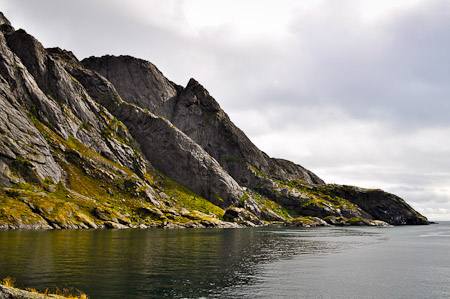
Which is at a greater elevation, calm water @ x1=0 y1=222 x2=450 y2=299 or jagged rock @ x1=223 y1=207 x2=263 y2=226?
jagged rock @ x1=223 y1=207 x2=263 y2=226

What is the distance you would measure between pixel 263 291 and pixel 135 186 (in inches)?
6529

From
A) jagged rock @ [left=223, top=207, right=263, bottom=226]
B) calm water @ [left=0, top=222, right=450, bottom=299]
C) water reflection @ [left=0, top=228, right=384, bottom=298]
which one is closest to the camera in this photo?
water reflection @ [left=0, top=228, right=384, bottom=298]

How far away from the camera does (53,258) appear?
49.6 meters

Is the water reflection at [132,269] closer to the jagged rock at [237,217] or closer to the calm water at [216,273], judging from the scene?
the calm water at [216,273]

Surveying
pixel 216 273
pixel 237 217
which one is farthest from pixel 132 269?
pixel 237 217

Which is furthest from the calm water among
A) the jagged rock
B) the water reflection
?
the jagged rock

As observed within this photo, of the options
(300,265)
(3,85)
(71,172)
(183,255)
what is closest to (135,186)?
(71,172)

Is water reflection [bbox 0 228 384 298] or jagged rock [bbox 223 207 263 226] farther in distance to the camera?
jagged rock [bbox 223 207 263 226]

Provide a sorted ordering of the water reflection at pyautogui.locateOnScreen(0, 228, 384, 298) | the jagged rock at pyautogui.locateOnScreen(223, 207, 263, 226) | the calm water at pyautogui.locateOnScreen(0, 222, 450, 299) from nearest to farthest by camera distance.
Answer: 1. the water reflection at pyautogui.locateOnScreen(0, 228, 384, 298)
2. the calm water at pyautogui.locateOnScreen(0, 222, 450, 299)
3. the jagged rock at pyautogui.locateOnScreen(223, 207, 263, 226)

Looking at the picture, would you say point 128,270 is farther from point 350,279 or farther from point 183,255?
point 350,279

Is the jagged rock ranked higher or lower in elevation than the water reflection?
higher

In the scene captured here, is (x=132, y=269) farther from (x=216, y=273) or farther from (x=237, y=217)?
(x=237, y=217)

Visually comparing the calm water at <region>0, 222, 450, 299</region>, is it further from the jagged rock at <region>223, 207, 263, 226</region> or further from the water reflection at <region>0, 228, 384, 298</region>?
the jagged rock at <region>223, 207, 263, 226</region>

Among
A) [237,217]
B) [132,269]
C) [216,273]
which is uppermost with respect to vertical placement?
[237,217]
